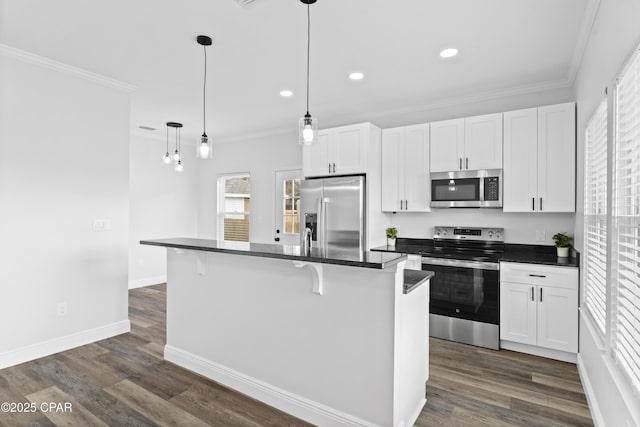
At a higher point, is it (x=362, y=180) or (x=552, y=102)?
(x=552, y=102)

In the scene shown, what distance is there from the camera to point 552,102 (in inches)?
145

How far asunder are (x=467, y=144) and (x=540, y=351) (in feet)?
7.18

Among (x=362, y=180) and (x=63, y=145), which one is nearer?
(x=63, y=145)

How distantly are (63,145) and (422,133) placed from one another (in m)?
3.77

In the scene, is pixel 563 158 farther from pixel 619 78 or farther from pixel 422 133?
pixel 619 78

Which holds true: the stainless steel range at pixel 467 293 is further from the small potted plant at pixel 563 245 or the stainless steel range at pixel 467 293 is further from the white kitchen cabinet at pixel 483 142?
the white kitchen cabinet at pixel 483 142

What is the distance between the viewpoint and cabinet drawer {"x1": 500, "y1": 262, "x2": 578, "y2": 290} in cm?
309

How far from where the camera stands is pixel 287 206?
5.75 meters

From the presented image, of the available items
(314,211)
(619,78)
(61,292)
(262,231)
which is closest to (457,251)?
(314,211)

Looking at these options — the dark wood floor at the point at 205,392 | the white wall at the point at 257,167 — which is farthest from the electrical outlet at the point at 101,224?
the white wall at the point at 257,167

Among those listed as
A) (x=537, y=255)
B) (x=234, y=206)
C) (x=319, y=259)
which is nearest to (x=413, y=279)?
(x=319, y=259)

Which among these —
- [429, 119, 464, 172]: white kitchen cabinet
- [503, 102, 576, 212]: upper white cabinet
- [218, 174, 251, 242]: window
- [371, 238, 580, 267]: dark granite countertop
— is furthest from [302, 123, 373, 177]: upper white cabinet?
[218, 174, 251, 242]: window

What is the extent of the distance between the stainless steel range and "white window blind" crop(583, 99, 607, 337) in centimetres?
83

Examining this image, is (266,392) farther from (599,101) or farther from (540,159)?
(540,159)
